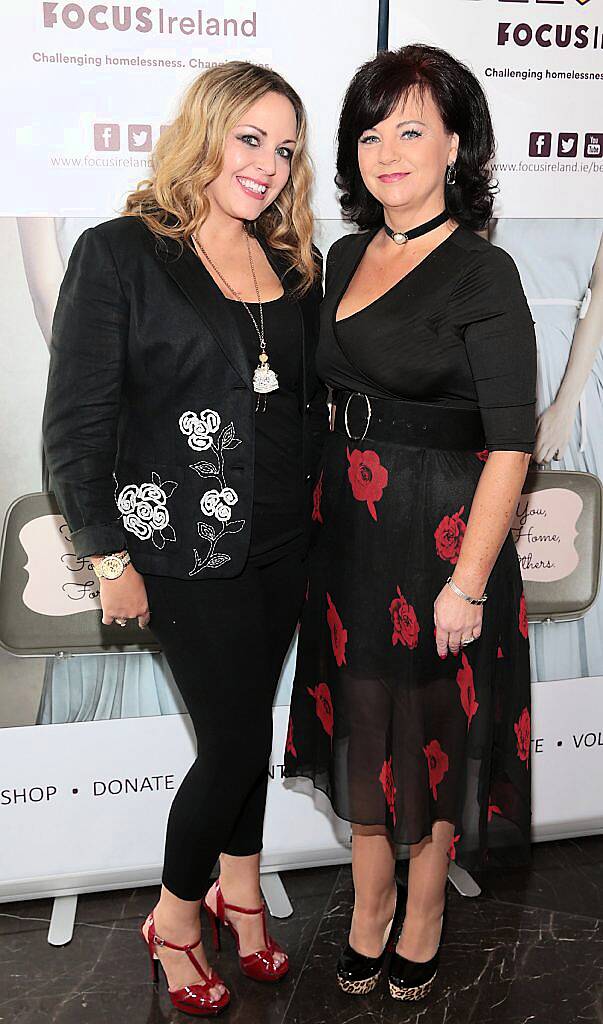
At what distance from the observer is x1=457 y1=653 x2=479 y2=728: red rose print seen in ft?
6.05

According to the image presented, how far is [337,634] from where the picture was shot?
1.92m

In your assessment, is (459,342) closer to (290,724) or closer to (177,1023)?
(290,724)

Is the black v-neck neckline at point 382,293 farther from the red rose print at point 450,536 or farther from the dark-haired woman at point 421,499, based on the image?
the red rose print at point 450,536

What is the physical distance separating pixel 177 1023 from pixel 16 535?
108 cm

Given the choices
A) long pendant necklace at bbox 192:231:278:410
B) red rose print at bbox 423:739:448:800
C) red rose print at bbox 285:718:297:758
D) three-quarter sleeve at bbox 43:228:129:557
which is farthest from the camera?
red rose print at bbox 285:718:297:758

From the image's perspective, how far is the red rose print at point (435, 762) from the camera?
74.1 inches

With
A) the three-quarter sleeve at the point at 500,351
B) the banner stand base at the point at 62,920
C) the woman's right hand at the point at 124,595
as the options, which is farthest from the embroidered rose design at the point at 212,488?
the banner stand base at the point at 62,920

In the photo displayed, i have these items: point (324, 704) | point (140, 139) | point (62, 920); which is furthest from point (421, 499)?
point (62, 920)

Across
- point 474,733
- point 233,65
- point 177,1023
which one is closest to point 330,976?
point 177,1023

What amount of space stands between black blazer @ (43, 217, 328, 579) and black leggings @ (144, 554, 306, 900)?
72 mm

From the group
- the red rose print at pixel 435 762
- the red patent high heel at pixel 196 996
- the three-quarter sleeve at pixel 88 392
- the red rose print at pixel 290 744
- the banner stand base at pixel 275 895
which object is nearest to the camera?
the three-quarter sleeve at pixel 88 392

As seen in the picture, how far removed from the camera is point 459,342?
1.70 m

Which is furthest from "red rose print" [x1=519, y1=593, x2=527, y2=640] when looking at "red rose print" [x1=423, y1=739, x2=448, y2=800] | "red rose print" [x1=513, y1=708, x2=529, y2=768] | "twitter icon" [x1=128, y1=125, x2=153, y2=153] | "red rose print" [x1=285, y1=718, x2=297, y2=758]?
"twitter icon" [x1=128, y1=125, x2=153, y2=153]

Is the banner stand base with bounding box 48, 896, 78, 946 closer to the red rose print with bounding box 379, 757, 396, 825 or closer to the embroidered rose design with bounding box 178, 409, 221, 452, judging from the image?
the red rose print with bounding box 379, 757, 396, 825
